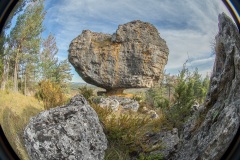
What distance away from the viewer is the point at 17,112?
2.20 meters

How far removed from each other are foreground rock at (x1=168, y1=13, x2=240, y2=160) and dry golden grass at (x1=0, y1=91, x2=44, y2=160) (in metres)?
1.17

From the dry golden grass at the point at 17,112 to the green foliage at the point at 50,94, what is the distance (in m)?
0.05

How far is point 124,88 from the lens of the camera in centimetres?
216

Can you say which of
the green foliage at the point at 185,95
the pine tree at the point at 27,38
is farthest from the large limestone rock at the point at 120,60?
the pine tree at the point at 27,38

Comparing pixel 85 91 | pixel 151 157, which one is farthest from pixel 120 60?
pixel 151 157

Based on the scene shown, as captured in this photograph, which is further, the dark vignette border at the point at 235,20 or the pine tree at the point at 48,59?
the pine tree at the point at 48,59

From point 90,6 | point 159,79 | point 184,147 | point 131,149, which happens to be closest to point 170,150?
point 184,147

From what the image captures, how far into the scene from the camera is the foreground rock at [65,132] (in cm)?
209

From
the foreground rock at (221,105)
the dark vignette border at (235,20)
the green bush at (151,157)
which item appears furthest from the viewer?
the green bush at (151,157)

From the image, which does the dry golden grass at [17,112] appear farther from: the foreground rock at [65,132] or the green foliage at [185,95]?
the green foliage at [185,95]

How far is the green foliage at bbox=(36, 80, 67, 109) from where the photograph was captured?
2.16 metres

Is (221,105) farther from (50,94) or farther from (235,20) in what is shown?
(50,94)

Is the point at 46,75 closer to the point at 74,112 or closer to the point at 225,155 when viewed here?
the point at 74,112

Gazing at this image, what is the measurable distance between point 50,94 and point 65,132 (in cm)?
30
